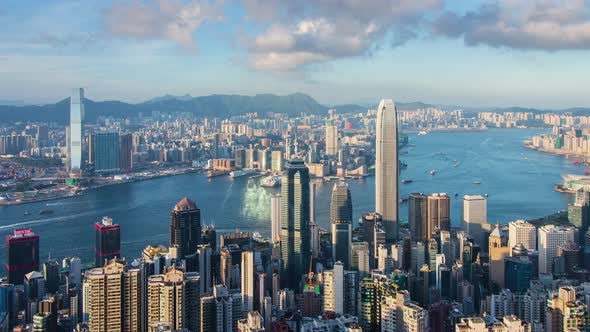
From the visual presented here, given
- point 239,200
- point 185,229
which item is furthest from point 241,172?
point 185,229

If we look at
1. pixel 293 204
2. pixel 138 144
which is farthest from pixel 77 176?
pixel 293 204

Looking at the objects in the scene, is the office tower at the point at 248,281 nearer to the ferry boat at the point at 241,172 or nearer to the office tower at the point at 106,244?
the office tower at the point at 106,244

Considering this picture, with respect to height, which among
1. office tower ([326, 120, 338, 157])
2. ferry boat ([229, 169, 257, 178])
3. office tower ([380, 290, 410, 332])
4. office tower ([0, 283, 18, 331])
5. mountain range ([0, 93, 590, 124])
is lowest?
office tower ([0, 283, 18, 331])

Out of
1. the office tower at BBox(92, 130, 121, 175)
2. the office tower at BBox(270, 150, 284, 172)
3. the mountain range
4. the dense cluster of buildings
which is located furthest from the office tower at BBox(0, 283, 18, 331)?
the mountain range

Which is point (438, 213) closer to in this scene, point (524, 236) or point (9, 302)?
point (524, 236)

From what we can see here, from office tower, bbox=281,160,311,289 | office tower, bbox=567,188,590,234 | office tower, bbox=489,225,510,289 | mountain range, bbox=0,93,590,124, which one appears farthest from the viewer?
mountain range, bbox=0,93,590,124

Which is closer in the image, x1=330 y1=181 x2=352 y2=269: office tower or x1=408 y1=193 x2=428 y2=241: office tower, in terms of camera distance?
x1=330 y1=181 x2=352 y2=269: office tower

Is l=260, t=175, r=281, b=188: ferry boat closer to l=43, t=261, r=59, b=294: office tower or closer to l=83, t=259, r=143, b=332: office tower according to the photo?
l=43, t=261, r=59, b=294: office tower
